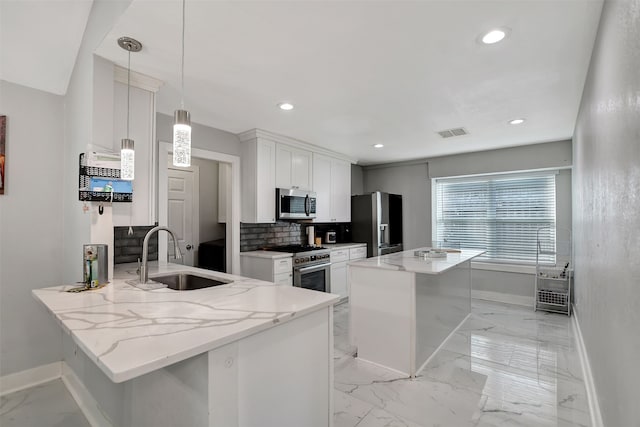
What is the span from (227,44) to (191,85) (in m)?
0.77

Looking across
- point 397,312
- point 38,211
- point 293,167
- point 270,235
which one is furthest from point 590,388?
point 38,211

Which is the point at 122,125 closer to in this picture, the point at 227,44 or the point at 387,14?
the point at 227,44

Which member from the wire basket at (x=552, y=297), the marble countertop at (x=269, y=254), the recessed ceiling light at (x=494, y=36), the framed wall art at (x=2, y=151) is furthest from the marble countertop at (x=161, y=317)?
the wire basket at (x=552, y=297)

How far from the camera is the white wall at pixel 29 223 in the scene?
229 centimetres

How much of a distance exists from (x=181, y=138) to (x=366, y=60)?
142cm

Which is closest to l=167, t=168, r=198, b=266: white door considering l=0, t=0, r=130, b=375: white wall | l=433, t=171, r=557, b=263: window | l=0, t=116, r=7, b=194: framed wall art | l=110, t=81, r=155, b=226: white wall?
l=0, t=0, r=130, b=375: white wall

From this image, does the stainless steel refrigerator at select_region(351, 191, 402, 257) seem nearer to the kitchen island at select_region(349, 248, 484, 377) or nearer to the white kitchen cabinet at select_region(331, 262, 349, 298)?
the white kitchen cabinet at select_region(331, 262, 349, 298)

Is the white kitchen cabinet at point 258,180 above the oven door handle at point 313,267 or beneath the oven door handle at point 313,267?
above

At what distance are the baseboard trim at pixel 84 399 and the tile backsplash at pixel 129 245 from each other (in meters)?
0.93

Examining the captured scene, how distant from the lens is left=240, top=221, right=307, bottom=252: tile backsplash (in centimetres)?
400

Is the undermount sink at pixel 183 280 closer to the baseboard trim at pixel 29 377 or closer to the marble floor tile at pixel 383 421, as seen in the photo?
the baseboard trim at pixel 29 377

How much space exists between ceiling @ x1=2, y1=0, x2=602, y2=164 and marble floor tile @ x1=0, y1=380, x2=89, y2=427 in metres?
2.44

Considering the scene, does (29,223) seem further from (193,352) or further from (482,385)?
(482,385)

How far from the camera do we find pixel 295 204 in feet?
13.8
